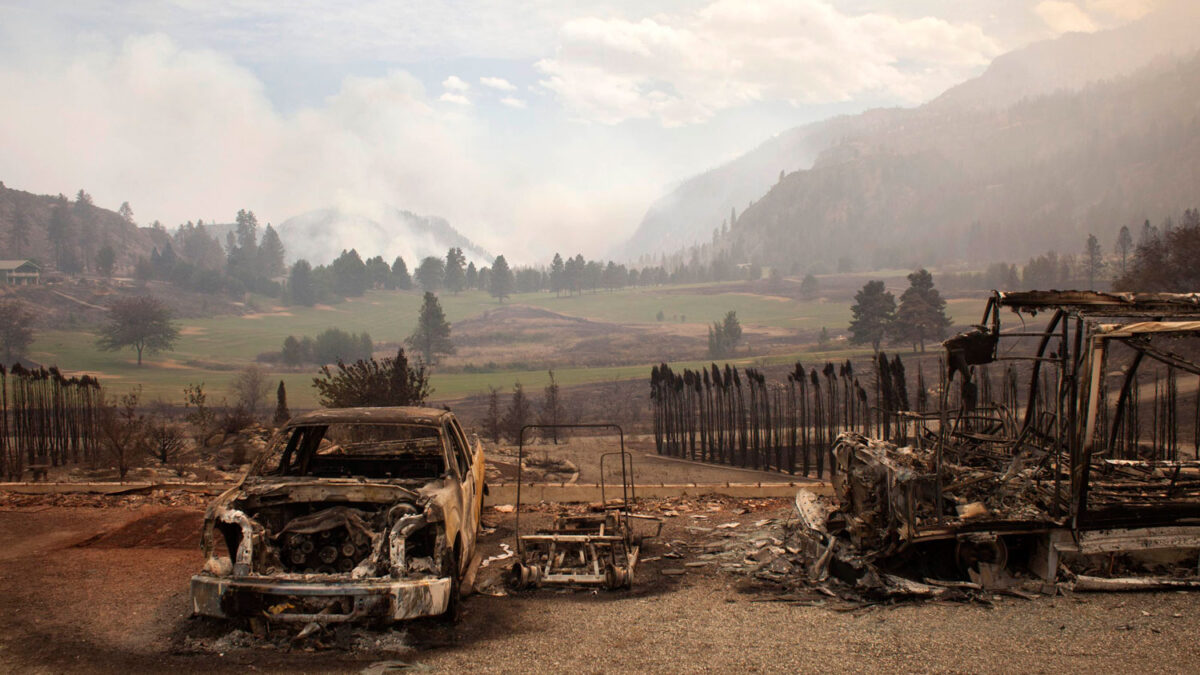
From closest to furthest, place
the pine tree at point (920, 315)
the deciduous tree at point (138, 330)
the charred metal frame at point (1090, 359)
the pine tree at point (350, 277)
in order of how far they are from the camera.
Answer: the charred metal frame at point (1090, 359) → the pine tree at point (920, 315) → the deciduous tree at point (138, 330) → the pine tree at point (350, 277)

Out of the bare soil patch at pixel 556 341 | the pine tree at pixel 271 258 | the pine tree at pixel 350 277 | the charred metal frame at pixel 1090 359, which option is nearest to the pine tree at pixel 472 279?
the pine tree at pixel 350 277

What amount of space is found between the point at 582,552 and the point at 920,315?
2562 inches

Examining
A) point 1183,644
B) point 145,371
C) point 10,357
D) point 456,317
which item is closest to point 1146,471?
point 1183,644

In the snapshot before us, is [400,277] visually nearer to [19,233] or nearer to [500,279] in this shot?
[500,279]

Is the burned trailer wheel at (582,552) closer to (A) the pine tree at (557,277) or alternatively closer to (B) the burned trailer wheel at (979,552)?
(B) the burned trailer wheel at (979,552)

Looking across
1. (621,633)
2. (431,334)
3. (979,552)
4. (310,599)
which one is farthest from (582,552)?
(431,334)

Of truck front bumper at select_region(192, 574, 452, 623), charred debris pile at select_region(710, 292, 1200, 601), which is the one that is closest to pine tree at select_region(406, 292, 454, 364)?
charred debris pile at select_region(710, 292, 1200, 601)

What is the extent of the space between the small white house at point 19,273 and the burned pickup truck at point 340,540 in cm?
11998

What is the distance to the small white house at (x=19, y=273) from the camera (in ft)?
348

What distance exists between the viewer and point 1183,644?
5.94 meters

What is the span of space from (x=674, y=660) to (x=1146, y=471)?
6435 mm

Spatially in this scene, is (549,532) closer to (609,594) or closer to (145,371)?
(609,594)

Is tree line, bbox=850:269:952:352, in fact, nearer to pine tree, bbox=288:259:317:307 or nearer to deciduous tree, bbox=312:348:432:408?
deciduous tree, bbox=312:348:432:408

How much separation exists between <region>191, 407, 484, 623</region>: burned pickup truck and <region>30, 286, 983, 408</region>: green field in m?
56.1
